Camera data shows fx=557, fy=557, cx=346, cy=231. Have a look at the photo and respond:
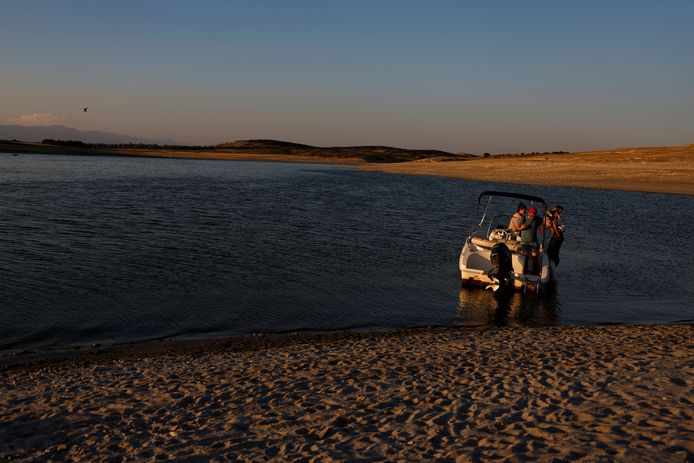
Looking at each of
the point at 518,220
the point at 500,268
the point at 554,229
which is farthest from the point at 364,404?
the point at 554,229

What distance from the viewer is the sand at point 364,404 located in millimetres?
6312

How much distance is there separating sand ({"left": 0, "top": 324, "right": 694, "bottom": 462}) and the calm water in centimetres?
248

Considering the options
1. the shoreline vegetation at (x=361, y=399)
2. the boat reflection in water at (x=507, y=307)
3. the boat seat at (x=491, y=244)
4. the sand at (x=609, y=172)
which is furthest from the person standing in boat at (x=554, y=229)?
the sand at (x=609, y=172)

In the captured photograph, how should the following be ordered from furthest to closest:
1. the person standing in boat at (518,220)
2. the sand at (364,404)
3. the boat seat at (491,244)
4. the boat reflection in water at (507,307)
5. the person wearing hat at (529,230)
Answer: the person standing in boat at (518,220) → the person wearing hat at (529,230) → the boat seat at (491,244) → the boat reflection in water at (507,307) → the sand at (364,404)

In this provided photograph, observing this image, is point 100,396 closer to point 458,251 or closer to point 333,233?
point 458,251

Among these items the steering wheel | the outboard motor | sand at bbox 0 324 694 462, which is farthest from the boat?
sand at bbox 0 324 694 462

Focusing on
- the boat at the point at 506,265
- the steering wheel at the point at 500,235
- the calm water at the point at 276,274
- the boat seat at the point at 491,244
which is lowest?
the calm water at the point at 276,274

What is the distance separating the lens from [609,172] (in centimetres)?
6700

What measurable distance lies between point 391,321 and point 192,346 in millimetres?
4614

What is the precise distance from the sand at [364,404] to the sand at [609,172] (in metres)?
52.2

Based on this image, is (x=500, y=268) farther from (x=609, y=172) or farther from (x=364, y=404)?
(x=609, y=172)

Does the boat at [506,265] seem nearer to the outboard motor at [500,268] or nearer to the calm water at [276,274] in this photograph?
the outboard motor at [500,268]

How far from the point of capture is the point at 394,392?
8047mm

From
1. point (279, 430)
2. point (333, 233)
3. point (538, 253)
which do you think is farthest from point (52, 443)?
point (333, 233)
